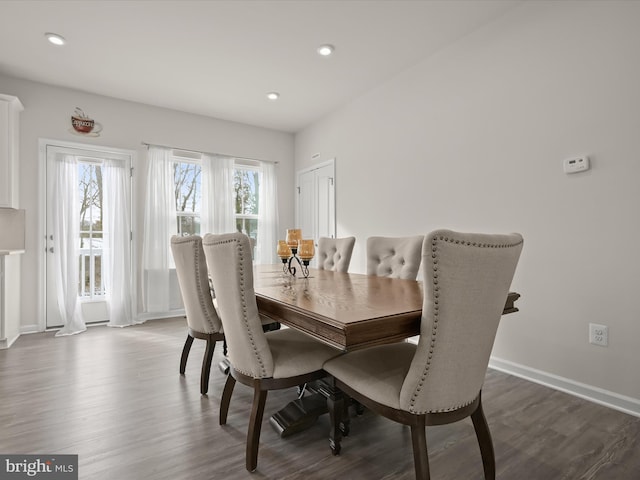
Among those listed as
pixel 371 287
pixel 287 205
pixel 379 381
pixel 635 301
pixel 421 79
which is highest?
pixel 421 79

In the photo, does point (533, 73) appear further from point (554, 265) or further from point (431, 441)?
point (431, 441)

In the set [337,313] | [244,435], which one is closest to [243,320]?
[337,313]

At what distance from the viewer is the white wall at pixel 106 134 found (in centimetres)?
367

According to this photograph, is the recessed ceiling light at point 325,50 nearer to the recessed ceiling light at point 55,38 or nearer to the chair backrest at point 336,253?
the chair backrest at point 336,253

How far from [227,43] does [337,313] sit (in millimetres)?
2879

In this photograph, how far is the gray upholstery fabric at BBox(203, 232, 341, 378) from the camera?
137 centimetres

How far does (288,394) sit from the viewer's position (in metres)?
2.19

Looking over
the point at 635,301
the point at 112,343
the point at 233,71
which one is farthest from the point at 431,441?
the point at 233,71

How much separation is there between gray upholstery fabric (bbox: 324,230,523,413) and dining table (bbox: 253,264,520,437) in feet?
0.33

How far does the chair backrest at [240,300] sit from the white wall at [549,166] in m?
2.08

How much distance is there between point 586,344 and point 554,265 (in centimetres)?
53

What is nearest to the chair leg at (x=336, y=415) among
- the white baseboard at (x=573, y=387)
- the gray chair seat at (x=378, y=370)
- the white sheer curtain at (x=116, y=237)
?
the gray chair seat at (x=378, y=370)

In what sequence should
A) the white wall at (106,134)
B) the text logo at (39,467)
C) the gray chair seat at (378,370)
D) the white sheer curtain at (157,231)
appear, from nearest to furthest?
the gray chair seat at (378,370) < the text logo at (39,467) < the white wall at (106,134) < the white sheer curtain at (157,231)

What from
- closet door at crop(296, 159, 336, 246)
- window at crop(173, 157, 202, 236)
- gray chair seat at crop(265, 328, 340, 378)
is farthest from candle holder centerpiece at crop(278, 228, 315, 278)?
window at crop(173, 157, 202, 236)
